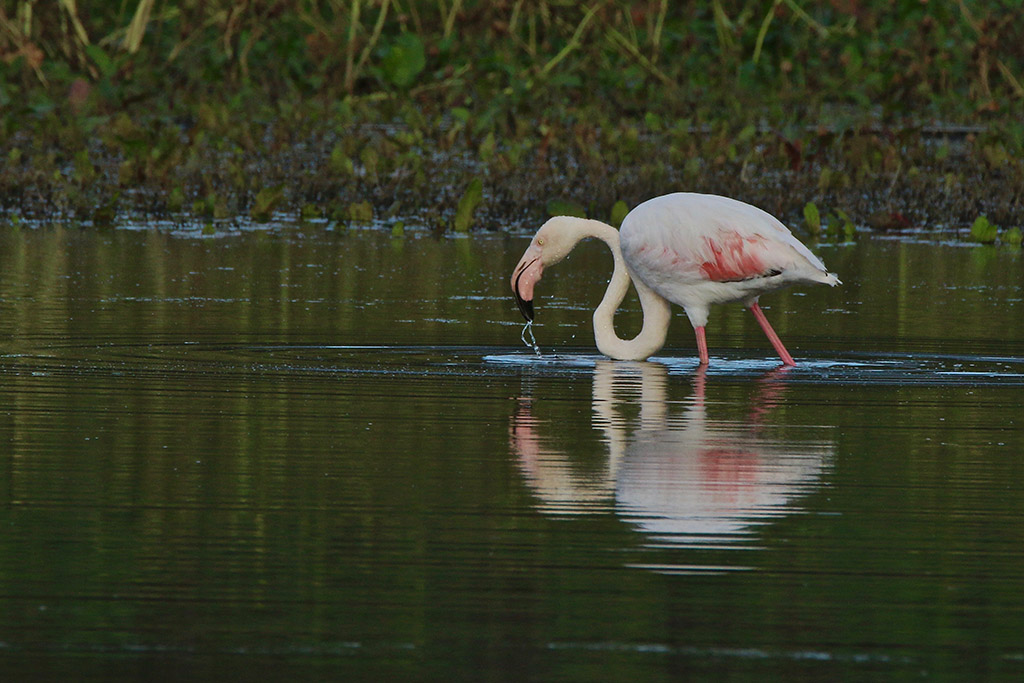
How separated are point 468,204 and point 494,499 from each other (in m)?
11.1

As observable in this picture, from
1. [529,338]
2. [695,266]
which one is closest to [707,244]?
[695,266]

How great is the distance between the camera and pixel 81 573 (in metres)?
4.72

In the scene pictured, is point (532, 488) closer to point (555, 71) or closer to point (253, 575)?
point (253, 575)

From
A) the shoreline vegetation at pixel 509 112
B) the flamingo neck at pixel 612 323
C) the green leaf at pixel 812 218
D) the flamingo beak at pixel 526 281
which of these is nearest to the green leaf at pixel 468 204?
the shoreline vegetation at pixel 509 112

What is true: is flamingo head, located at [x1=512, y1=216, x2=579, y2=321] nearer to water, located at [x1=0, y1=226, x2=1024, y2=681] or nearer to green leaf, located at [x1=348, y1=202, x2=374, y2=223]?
water, located at [x1=0, y1=226, x2=1024, y2=681]

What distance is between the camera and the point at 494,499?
5.69 meters

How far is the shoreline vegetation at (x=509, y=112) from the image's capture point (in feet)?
59.0

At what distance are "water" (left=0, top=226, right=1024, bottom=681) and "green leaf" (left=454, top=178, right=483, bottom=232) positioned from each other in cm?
566

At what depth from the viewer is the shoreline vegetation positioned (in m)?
18.0

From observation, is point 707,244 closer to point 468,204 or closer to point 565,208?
point 565,208

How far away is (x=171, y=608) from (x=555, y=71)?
72.5 feet

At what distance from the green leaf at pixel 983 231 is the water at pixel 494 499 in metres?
4.82

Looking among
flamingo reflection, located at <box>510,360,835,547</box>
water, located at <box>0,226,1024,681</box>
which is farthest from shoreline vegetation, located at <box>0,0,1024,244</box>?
flamingo reflection, located at <box>510,360,835,547</box>

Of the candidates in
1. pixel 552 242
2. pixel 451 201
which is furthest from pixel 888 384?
pixel 451 201
